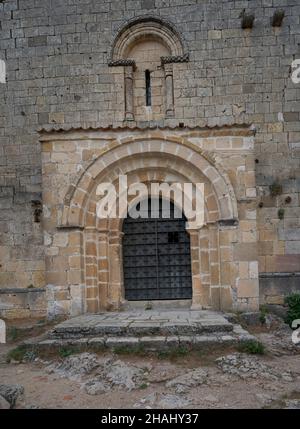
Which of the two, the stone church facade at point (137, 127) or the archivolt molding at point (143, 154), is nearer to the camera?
the archivolt molding at point (143, 154)

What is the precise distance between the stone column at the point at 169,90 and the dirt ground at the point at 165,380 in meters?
5.49

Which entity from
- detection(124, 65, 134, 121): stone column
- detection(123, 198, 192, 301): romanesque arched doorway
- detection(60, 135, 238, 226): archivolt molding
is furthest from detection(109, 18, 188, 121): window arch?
detection(123, 198, 192, 301): romanesque arched doorway

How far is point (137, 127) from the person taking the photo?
7.23m

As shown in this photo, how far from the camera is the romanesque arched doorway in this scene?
25.6ft

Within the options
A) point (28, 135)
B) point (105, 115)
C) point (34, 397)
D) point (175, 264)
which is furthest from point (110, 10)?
point (34, 397)

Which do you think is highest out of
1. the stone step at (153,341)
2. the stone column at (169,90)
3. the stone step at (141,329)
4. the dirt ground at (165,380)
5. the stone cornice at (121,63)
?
the stone cornice at (121,63)

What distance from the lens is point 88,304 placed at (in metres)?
7.32

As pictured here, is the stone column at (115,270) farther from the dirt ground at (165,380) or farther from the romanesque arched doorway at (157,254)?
the dirt ground at (165,380)

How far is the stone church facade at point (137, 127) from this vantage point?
728cm

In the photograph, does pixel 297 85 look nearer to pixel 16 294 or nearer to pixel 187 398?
pixel 187 398

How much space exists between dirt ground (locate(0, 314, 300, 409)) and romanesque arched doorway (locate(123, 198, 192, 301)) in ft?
8.07

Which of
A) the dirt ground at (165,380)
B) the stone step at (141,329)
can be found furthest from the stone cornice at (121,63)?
the dirt ground at (165,380)

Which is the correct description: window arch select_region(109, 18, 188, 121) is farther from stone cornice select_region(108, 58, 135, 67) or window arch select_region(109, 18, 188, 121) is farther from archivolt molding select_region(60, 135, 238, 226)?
archivolt molding select_region(60, 135, 238, 226)

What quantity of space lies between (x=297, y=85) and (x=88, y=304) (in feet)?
21.7
